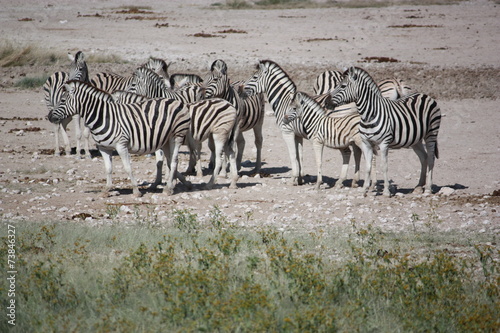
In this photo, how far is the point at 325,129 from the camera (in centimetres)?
1259

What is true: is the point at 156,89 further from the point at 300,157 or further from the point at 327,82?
the point at 327,82

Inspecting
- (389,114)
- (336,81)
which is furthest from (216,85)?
(389,114)

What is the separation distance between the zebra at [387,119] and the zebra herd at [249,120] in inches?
0.7

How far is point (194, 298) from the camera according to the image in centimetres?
609

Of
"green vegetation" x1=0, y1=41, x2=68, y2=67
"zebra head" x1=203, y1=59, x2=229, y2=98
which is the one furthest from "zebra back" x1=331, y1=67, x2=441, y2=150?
"green vegetation" x1=0, y1=41, x2=68, y2=67

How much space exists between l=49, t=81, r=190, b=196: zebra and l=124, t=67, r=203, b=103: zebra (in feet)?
7.59

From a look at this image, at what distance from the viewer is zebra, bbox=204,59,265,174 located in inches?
555

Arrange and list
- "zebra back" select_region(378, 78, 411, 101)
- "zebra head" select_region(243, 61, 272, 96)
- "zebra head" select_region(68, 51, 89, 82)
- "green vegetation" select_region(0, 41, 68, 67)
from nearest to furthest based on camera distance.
Result: "zebra back" select_region(378, 78, 411, 101) → "zebra head" select_region(243, 61, 272, 96) → "zebra head" select_region(68, 51, 89, 82) → "green vegetation" select_region(0, 41, 68, 67)

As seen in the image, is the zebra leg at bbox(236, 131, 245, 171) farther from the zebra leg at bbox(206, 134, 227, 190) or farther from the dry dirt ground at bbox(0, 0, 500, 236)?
the zebra leg at bbox(206, 134, 227, 190)

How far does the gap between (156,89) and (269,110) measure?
706 cm

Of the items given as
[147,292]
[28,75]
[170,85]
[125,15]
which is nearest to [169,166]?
[170,85]

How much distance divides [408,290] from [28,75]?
75.3 ft

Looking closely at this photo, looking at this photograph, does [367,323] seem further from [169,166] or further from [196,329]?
[169,166]

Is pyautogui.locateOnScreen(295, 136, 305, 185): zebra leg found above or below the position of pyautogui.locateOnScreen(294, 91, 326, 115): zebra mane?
below
